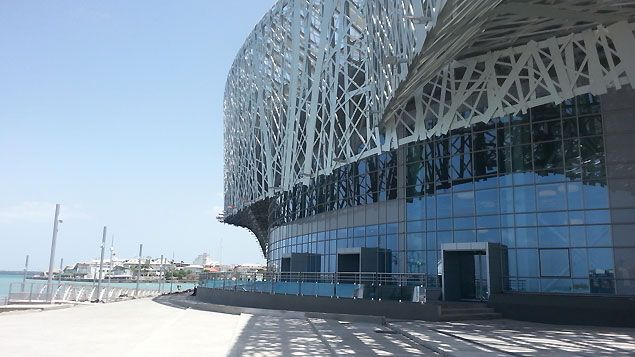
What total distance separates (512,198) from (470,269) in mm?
4186

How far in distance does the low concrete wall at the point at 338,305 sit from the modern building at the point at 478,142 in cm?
314

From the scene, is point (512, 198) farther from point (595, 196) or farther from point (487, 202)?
point (595, 196)

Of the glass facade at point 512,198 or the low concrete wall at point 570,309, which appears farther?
the glass facade at point 512,198

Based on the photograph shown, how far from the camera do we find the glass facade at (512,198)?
23.3 m

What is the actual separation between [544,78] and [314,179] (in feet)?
62.9

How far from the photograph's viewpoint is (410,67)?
19.3 metres

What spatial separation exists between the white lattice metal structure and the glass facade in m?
1.55

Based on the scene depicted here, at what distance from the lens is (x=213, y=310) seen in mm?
27422

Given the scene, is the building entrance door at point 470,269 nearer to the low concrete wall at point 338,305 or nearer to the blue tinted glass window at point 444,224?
the blue tinted glass window at point 444,224

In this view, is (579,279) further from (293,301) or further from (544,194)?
(293,301)

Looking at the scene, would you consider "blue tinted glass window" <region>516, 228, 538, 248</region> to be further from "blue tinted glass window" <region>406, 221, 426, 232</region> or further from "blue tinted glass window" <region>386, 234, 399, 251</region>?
"blue tinted glass window" <region>386, 234, 399, 251</region>

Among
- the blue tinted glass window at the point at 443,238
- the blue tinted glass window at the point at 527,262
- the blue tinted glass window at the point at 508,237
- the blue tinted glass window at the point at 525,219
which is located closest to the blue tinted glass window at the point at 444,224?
the blue tinted glass window at the point at 443,238

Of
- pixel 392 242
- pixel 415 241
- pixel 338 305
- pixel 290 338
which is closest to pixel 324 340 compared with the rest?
pixel 290 338

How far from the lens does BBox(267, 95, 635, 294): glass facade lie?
2328 centimetres
